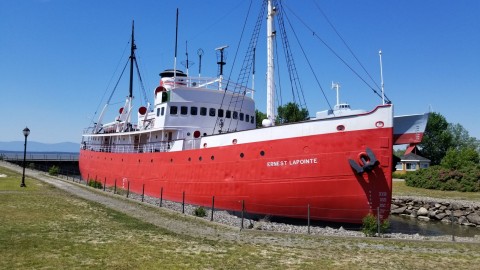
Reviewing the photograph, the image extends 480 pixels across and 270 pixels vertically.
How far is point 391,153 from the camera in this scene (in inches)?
596

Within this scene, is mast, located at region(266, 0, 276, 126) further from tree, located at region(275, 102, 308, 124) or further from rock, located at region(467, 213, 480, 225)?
tree, located at region(275, 102, 308, 124)

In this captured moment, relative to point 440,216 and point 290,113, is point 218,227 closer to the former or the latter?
point 440,216

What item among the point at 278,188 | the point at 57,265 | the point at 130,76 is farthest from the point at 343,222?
the point at 130,76

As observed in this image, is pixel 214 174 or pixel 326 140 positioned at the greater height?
A: pixel 326 140

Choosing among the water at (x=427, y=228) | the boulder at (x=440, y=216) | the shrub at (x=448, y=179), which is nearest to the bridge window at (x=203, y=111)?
the water at (x=427, y=228)

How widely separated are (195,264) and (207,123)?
1799 centimetres

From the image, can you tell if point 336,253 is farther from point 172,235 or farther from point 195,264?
point 172,235

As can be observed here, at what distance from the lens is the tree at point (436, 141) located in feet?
207

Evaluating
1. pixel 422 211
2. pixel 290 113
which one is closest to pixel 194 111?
pixel 422 211

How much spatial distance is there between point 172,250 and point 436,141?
Answer: 64565 mm

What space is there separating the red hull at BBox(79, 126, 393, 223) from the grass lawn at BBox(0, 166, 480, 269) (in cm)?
348

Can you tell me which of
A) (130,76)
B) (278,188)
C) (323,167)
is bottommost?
(278,188)

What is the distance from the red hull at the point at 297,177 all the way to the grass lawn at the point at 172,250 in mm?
3479

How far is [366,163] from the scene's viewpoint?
589 inches
